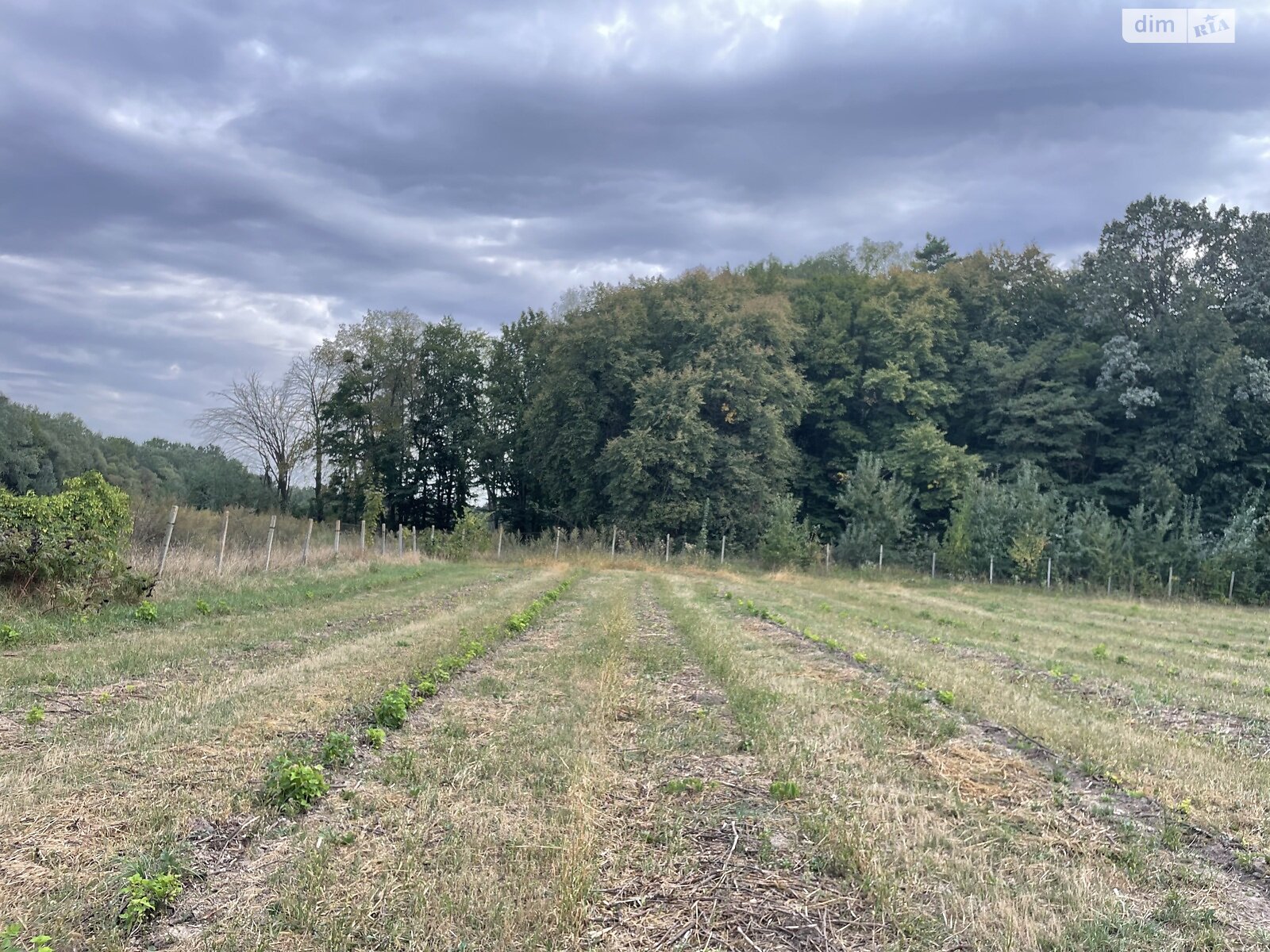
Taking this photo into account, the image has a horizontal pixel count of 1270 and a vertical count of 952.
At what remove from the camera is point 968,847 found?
4625 mm

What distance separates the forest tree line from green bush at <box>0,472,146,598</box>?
26267 mm

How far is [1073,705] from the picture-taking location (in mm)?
8492

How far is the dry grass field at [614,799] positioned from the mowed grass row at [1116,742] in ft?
0.14

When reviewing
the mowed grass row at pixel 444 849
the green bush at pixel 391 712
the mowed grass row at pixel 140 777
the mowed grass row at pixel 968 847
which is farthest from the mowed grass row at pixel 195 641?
the mowed grass row at pixel 968 847

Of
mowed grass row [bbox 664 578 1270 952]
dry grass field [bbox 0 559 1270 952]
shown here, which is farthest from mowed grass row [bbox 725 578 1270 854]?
mowed grass row [bbox 664 578 1270 952]

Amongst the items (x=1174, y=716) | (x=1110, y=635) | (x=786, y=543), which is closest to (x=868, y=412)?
(x=786, y=543)

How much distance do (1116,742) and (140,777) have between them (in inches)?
294

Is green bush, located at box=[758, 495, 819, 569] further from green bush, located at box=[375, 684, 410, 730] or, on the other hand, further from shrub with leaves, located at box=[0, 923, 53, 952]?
shrub with leaves, located at box=[0, 923, 53, 952]

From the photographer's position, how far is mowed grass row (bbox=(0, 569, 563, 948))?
3764 millimetres

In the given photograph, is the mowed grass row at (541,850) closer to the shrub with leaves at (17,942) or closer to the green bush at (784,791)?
the green bush at (784,791)

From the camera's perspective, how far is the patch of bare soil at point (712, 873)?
3.68m

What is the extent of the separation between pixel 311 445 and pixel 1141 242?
4996 cm

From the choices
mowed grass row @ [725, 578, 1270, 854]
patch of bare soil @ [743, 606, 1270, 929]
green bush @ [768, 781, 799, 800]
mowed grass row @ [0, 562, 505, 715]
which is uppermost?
mowed grass row @ [725, 578, 1270, 854]

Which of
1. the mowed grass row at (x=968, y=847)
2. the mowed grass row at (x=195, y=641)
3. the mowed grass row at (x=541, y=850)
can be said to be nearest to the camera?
the mowed grass row at (x=541, y=850)
